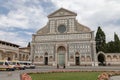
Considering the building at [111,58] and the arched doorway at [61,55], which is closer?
the building at [111,58]

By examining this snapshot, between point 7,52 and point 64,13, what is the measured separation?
2371cm

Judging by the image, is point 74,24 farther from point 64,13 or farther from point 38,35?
point 38,35

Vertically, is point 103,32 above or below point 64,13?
below

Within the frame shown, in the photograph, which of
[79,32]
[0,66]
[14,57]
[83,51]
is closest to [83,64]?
[83,51]

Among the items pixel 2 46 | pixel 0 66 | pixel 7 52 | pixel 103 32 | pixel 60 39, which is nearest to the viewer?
pixel 0 66

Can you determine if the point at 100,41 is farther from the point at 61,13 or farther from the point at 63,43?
the point at 61,13

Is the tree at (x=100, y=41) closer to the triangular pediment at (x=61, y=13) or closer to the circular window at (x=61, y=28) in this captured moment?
the triangular pediment at (x=61, y=13)

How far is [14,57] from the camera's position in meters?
53.8

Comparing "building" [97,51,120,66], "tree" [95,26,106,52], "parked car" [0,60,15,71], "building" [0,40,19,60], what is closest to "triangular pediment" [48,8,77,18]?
"tree" [95,26,106,52]

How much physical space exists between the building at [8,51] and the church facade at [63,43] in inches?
→ 258

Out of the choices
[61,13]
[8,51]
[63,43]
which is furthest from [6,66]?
[61,13]

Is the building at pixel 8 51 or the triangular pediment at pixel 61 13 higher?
the triangular pediment at pixel 61 13

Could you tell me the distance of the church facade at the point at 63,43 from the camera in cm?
5456

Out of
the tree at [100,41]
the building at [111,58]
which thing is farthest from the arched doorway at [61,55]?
the tree at [100,41]
